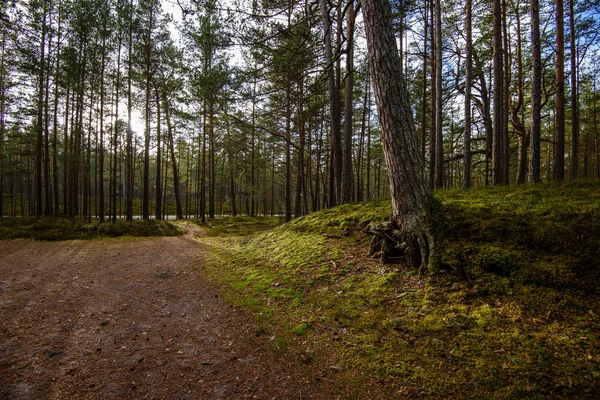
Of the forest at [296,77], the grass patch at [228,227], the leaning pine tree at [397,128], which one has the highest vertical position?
the forest at [296,77]

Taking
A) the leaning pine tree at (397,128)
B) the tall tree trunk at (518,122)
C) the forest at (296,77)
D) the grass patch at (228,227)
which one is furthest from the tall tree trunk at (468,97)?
the grass patch at (228,227)

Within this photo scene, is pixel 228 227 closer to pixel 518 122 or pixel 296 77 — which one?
pixel 296 77

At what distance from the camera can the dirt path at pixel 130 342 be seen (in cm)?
226

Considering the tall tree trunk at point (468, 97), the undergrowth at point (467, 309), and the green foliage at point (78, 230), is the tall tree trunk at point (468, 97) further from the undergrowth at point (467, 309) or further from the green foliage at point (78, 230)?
the green foliage at point (78, 230)

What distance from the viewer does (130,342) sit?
9.93 ft

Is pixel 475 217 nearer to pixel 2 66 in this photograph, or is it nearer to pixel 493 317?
pixel 493 317

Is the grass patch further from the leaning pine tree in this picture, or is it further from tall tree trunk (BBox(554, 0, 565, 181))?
tall tree trunk (BBox(554, 0, 565, 181))

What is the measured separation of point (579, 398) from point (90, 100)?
2627cm

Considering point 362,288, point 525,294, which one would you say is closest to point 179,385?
point 362,288

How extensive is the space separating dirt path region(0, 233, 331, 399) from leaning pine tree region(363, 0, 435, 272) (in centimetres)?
269

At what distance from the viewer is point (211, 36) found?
7.45 m

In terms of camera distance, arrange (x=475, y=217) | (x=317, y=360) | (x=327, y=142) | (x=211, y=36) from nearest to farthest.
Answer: (x=317, y=360) < (x=475, y=217) < (x=211, y=36) < (x=327, y=142)

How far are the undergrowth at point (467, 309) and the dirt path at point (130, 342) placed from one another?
1.32 feet

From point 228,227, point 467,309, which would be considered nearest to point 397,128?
point 467,309
